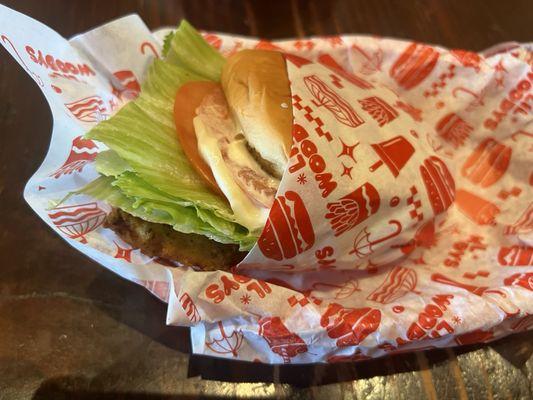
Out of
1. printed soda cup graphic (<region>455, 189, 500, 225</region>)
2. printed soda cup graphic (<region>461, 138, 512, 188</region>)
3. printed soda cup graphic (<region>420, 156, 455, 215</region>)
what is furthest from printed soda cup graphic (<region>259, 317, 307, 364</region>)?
printed soda cup graphic (<region>461, 138, 512, 188</region>)

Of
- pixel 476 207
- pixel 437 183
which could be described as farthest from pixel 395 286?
pixel 476 207

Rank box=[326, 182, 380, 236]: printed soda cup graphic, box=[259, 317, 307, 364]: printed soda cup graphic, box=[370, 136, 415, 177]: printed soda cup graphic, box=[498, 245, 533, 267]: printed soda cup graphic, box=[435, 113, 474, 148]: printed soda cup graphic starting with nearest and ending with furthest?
box=[259, 317, 307, 364]: printed soda cup graphic
box=[326, 182, 380, 236]: printed soda cup graphic
box=[370, 136, 415, 177]: printed soda cup graphic
box=[498, 245, 533, 267]: printed soda cup graphic
box=[435, 113, 474, 148]: printed soda cup graphic

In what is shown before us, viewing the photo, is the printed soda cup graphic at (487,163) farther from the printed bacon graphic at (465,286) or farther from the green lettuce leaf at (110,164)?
the green lettuce leaf at (110,164)

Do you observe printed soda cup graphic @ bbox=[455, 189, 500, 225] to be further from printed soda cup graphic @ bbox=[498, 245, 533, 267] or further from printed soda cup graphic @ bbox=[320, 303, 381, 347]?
printed soda cup graphic @ bbox=[320, 303, 381, 347]

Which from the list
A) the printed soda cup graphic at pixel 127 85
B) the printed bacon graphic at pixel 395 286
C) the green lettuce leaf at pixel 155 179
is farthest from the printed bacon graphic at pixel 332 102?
the printed soda cup graphic at pixel 127 85

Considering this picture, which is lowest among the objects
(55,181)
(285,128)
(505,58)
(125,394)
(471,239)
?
(125,394)

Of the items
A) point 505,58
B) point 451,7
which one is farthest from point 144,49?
point 451,7

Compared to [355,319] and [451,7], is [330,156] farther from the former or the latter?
[451,7]
